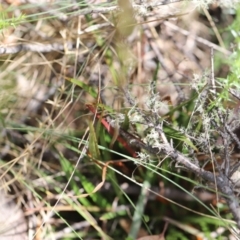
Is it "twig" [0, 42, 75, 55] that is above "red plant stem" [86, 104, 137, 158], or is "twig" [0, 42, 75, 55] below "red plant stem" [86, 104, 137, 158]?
above

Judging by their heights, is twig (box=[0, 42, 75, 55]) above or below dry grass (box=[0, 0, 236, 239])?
above

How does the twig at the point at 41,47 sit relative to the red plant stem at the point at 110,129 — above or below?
above

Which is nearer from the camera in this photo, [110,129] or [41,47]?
[110,129]

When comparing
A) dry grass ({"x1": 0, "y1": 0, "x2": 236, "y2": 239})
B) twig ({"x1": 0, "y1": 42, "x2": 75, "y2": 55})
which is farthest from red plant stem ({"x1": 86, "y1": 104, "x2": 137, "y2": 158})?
twig ({"x1": 0, "y1": 42, "x2": 75, "y2": 55})

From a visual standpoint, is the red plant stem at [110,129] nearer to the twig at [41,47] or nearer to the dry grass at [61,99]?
the dry grass at [61,99]

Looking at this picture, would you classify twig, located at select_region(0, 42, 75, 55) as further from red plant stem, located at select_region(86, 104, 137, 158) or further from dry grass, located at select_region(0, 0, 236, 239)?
red plant stem, located at select_region(86, 104, 137, 158)

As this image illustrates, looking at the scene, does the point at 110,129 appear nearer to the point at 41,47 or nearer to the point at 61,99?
the point at 61,99

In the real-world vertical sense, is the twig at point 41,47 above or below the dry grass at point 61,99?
above

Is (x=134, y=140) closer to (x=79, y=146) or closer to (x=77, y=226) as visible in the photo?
(x=79, y=146)

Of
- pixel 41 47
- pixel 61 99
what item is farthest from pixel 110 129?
pixel 41 47

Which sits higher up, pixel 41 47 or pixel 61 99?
pixel 41 47

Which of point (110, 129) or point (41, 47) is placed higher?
point (41, 47)

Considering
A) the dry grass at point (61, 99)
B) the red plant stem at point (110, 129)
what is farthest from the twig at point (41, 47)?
the red plant stem at point (110, 129)
